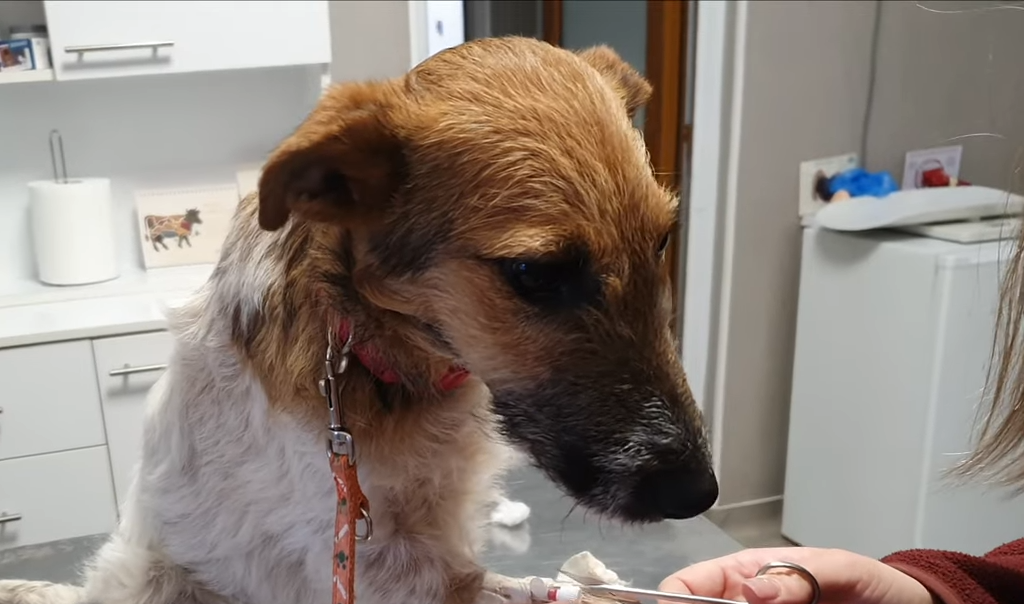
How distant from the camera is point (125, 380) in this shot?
86.7 inches

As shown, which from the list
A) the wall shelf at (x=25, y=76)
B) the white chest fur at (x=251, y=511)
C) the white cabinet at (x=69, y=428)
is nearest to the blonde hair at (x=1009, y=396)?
the white chest fur at (x=251, y=511)

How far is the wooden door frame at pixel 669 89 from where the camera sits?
2846 mm

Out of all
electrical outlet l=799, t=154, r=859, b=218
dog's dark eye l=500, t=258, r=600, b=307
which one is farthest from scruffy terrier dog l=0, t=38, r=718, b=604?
electrical outlet l=799, t=154, r=859, b=218

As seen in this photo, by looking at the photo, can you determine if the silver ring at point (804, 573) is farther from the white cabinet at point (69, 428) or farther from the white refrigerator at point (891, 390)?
the white cabinet at point (69, 428)

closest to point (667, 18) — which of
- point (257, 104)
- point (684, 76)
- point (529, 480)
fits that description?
point (684, 76)

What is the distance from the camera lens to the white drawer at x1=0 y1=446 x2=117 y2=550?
2209 millimetres

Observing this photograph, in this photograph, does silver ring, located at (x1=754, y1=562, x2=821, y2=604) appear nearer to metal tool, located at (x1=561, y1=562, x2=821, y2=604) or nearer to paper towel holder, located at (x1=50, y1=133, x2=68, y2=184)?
metal tool, located at (x1=561, y1=562, x2=821, y2=604)

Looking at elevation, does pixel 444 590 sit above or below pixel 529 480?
above

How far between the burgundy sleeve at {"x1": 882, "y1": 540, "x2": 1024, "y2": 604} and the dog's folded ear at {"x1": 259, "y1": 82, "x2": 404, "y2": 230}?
0.76m

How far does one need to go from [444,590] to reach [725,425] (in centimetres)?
203

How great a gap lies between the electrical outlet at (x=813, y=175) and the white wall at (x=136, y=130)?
1458mm

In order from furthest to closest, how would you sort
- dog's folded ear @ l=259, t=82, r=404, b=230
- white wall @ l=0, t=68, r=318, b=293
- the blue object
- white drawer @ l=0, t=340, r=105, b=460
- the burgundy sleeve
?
the blue object, white wall @ l=0, t=68, r=318, b=293, white drawer @ l=0, t=340, r=105, b=460, the burgundy sleeve, dog's folded ear @ l=259, t=82, r=404, b=230

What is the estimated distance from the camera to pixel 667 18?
2824 millimetres

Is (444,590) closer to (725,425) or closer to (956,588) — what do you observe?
(956,588)
